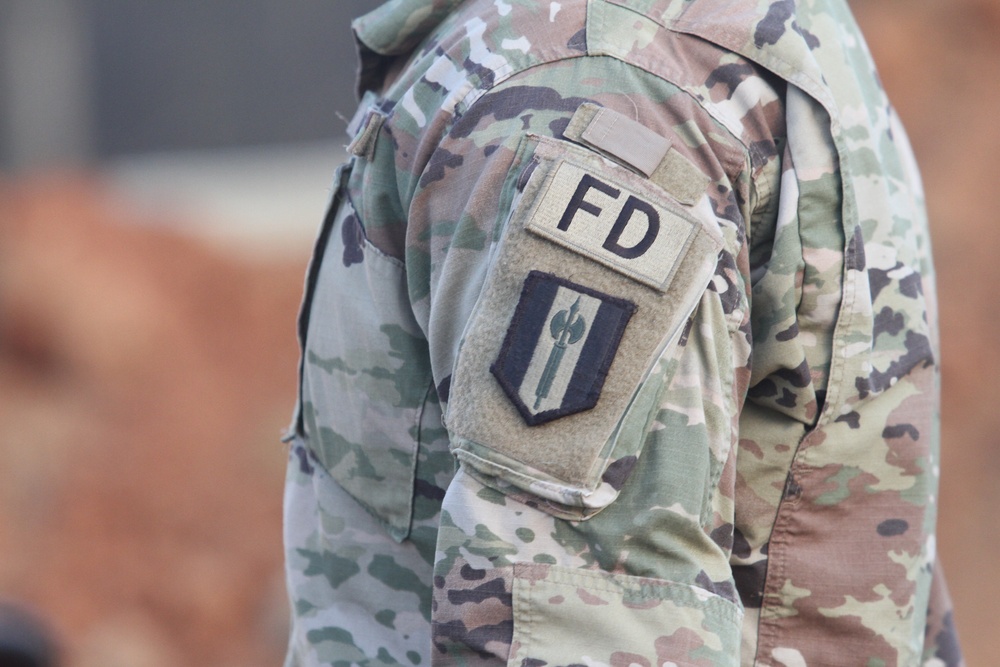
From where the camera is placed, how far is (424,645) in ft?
3.96

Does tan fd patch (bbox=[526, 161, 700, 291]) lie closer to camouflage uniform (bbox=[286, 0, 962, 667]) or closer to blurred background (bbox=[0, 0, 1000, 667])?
camouflage uniform (bbox=[286, 0, 962, 667])

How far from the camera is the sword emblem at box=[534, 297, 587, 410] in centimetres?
94

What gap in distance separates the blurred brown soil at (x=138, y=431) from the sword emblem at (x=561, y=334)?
4.20 metres

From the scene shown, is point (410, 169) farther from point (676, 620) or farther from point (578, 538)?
point (676, 620)

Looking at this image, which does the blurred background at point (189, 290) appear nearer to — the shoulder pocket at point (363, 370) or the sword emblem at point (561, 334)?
the shoulder pocket at point (363, 370)

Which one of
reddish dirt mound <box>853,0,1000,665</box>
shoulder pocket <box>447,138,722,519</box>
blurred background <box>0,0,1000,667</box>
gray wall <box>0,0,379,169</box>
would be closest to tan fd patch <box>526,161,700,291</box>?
shoulder pocket <box>447,138,722,519</box>

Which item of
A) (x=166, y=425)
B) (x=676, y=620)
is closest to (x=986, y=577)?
(x=166, y=425)

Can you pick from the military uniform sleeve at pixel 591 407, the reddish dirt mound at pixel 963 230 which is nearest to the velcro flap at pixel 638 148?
the military uniform sleeve at pixel 591 407

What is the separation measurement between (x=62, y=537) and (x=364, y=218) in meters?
4.47

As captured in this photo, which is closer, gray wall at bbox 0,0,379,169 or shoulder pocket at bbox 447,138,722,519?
shoulder pocket at bbox 447,138,722,519

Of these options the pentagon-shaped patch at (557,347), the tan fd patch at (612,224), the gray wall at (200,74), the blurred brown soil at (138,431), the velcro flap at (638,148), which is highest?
the velcro flap at (638,148)

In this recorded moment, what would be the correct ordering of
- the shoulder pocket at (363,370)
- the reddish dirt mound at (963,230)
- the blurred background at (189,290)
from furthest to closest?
the reddish dirt mound at (963,230) → the blurred background at (189,290) → the shoulder pocket at (363,370)

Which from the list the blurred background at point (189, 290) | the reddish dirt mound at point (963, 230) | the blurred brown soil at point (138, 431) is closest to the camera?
the blurred brown soil at point (138, 431)

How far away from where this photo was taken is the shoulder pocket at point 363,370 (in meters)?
1.14
